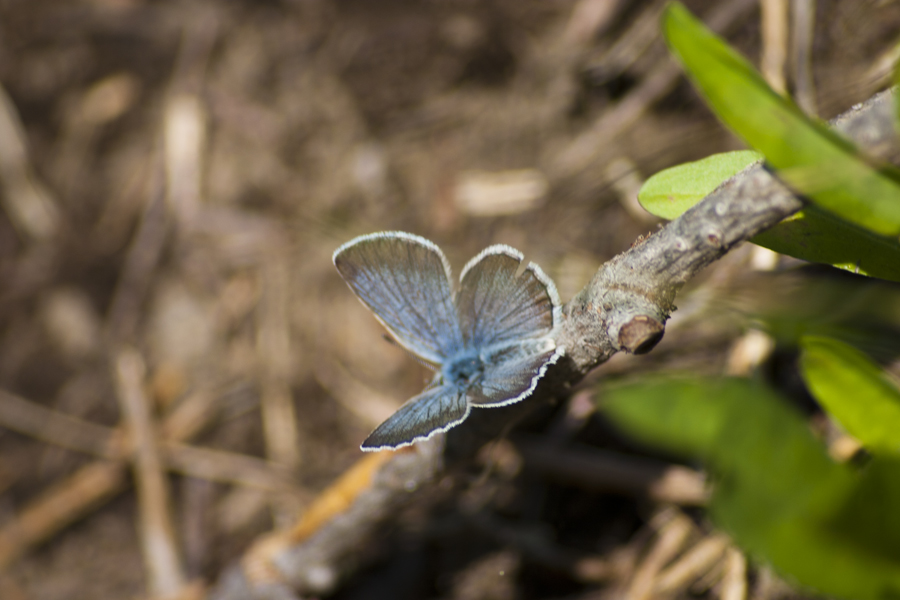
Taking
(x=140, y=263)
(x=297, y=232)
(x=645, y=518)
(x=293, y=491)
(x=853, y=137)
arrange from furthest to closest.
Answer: (x=140, y=263)
(x=297, y=232)
(x=293, y=491)
(x=645, y=518)
(x=853, y=137)

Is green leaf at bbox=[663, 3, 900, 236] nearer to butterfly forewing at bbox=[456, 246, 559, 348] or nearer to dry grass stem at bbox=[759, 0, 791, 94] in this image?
butterfly forewing at bbox=[456, 246, 559, 348]

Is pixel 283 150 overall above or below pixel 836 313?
above

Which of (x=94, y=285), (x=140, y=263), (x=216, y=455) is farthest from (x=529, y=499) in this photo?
(x=94, y=285)

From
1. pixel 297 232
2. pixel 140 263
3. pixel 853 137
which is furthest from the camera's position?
pixel 140 263

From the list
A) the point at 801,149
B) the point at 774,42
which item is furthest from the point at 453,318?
the point at 774,42

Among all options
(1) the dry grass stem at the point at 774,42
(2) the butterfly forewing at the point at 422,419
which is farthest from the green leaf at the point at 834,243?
(1) the dry grass stem at the point at 774,42

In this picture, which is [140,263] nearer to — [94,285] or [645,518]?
[94,285]
